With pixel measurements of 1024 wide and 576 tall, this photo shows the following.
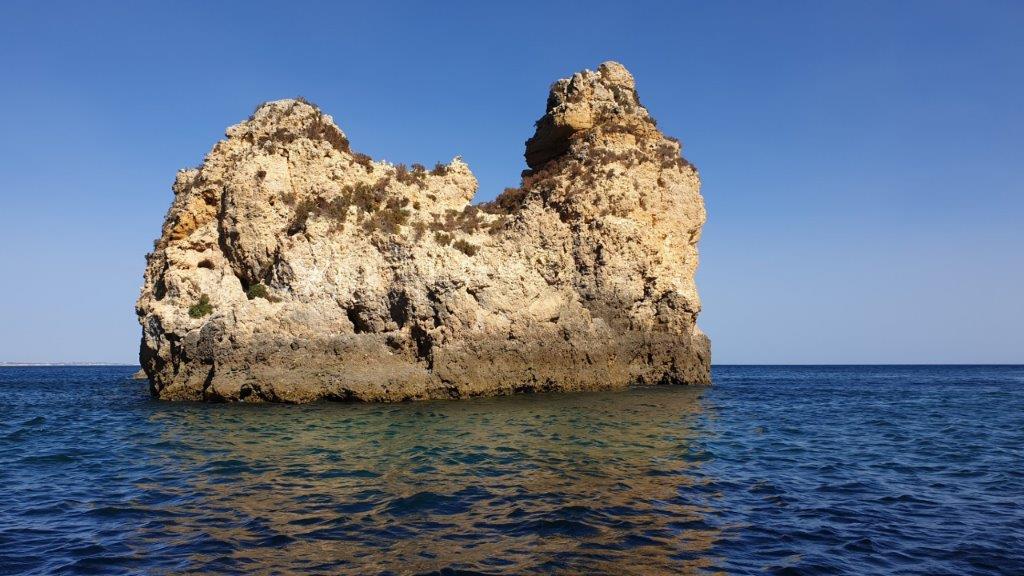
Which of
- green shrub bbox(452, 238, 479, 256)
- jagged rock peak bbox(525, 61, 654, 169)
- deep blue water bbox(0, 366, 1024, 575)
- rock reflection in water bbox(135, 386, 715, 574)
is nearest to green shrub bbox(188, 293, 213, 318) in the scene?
deep blue water bbox(0, 366, 1024, 575)

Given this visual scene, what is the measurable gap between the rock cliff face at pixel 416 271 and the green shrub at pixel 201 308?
11cm

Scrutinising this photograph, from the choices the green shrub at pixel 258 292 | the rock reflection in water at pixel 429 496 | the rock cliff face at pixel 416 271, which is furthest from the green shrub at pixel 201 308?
the rock reflection in water at pixel 429 496

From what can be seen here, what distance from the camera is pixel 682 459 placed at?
1234cm

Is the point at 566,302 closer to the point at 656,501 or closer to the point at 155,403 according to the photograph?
the point at 155,403

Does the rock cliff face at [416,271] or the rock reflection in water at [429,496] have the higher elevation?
the rock cliff face at [416,271]

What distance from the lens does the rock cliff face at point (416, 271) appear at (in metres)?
23.9

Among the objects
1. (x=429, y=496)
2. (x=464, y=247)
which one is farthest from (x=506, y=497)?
(x=464, y=247)

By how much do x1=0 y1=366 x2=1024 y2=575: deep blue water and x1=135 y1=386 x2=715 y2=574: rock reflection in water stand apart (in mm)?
46

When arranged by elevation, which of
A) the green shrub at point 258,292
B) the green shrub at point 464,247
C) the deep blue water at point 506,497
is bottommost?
the deep blue water at point 506,497

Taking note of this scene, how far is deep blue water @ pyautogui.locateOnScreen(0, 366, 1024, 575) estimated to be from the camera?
6965 mm

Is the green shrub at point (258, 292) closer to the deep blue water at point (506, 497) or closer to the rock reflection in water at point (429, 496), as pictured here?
the deep blue water at point (506, 497)

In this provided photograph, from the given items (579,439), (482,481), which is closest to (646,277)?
(579,439)

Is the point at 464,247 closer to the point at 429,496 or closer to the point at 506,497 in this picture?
the point at 429,496

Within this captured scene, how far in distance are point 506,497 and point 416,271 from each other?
16489mm
